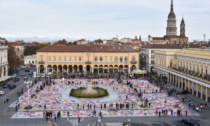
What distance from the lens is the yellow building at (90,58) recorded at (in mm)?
67938

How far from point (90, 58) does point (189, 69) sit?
95.6ft

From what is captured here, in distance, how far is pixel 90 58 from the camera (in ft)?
225

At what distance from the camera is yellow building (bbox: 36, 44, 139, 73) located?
67938 mm

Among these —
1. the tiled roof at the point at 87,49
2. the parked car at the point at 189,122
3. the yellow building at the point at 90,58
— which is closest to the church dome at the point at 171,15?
the tiled roof at the point at 87,49

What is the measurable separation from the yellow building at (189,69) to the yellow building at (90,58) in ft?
28.6

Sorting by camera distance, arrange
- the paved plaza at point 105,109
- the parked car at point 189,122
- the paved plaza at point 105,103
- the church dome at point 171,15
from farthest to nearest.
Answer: the church dome at point 171,15, the paved plaza at point 105,103, the paved plaza at point 105,109, the parked car at point 189,122

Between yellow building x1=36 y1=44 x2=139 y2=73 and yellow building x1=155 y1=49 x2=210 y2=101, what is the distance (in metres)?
8.73

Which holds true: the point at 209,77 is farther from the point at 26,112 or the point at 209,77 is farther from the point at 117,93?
the point at 26,112

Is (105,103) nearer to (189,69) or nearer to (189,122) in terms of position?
(189,122)

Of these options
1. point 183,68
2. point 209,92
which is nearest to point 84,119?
point 209,92

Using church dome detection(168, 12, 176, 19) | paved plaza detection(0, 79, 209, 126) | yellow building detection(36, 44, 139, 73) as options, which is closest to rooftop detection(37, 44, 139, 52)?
yellow building detection(36, 44, 139, 73)

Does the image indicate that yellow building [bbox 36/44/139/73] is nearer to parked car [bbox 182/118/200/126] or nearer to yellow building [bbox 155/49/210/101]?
yellow building [bbox 155/49/210/101]

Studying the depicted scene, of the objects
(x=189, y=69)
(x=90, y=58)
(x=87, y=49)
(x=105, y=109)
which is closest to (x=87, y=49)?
(x=87, y=49)

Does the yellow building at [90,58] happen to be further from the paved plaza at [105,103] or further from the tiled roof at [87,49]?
the paved plaza at [105,103]
